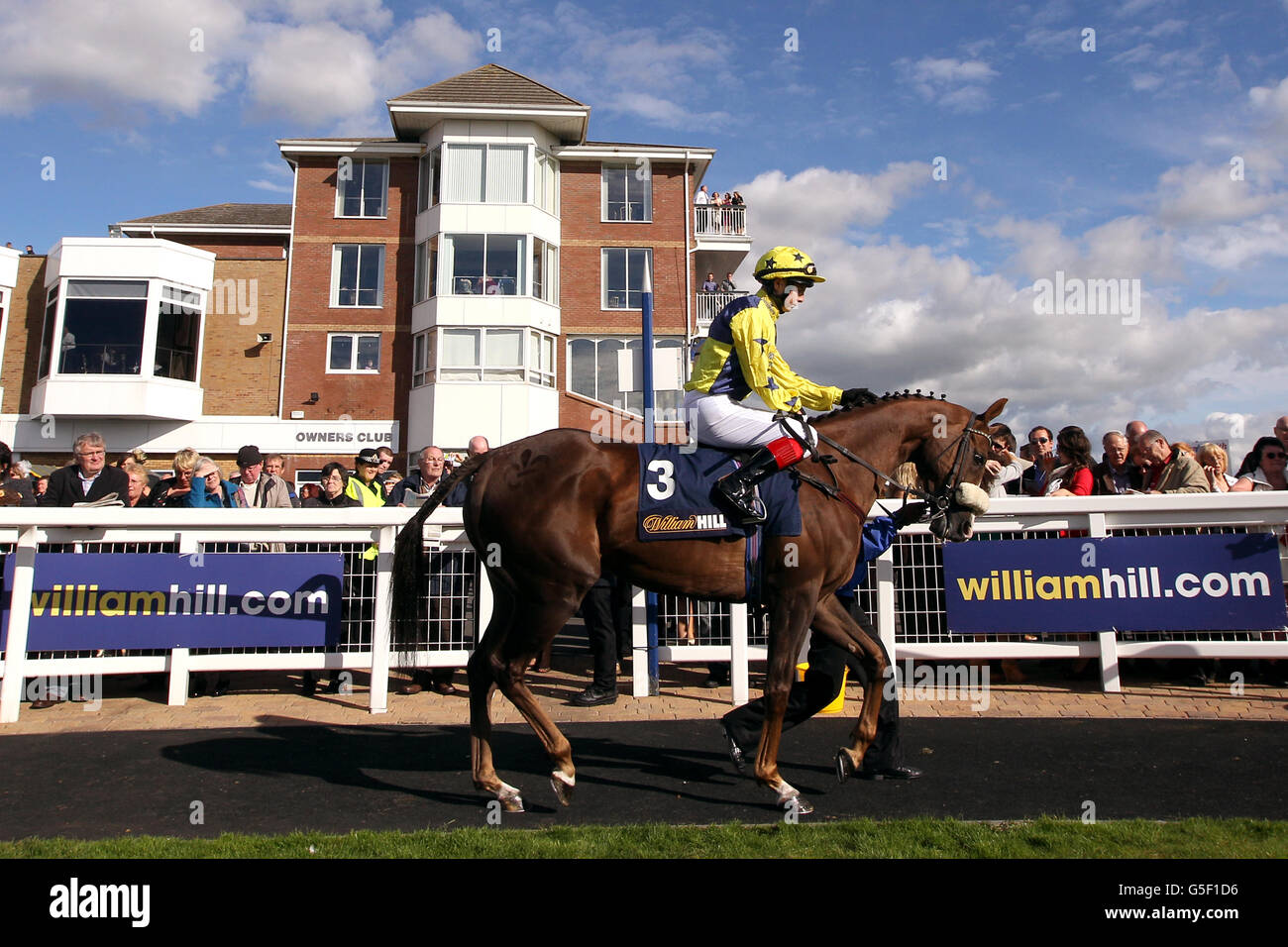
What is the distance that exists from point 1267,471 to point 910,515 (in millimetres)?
4684

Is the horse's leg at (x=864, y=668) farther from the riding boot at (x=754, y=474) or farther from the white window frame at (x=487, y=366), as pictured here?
the white window frame at (x=487, y=366)

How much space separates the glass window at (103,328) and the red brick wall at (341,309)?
4458mm

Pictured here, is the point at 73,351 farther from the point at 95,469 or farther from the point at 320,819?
the point at 320,819

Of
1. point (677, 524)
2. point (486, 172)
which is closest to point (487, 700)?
point (677, 524)

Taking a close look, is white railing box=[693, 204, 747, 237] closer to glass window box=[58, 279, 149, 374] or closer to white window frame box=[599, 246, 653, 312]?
white window frame box=[599, 246, 653, 312]

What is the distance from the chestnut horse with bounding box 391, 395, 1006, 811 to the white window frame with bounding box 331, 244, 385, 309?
2638 cm

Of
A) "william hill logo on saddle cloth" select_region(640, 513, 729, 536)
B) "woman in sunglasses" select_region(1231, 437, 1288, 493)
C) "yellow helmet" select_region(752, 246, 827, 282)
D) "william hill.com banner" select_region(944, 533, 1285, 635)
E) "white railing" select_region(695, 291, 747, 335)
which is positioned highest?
"white railing" select_region(695, 291, 747, 335)

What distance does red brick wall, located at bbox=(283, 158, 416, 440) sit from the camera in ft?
93.2

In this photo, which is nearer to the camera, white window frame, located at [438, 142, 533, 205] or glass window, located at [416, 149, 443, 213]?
white window frame, located at [438, 142, 533, 205]

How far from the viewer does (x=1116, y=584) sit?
22.6ft

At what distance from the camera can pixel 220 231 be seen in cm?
3038

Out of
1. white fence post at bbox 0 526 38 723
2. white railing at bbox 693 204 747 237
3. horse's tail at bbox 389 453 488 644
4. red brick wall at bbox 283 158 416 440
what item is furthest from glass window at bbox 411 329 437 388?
horse's tail at bbox 389 453 488 644

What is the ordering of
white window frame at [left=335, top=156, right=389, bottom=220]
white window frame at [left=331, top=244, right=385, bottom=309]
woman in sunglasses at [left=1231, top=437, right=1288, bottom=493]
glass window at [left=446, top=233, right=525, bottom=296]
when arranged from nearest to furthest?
1. woman in sunglasses at [left=1231, top=437, right=1288, bottom=493]
2. glass window at [left=446, top=233, right=525, bottom=296]
3. white window frame at [left=331, top=244, right=385, bottom=309]
4. white window frame at [left=335, top=156, right=389, bottom=220]

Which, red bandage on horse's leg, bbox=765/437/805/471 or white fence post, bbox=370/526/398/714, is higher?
red bandage on horse's leg, bbox=765/437/805/471
